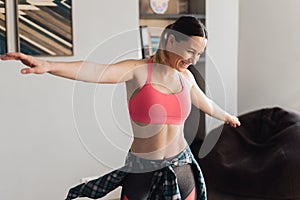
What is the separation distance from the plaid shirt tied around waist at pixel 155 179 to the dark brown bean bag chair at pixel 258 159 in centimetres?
148

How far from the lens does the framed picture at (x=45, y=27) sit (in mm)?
2795

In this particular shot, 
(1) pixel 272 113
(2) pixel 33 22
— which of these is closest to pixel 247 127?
(1) pixel 272 113

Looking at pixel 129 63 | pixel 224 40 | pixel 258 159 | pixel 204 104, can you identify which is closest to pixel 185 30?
pixel 129 63

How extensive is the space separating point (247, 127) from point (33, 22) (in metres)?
1.59

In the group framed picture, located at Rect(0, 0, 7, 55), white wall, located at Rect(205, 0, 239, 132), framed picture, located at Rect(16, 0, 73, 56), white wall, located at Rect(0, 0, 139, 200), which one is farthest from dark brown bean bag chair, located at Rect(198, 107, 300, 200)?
framed picture, located at Rect(0, 0, 7, 55)

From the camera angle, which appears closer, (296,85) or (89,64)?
(89,64)

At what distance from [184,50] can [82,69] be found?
27cm

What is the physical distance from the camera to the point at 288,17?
3625 mm

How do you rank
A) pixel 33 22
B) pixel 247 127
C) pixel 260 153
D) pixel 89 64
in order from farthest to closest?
pixel 247 127
pixel 260 153
pixel 33 22
pixel 89 64

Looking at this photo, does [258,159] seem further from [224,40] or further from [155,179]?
[155,179]

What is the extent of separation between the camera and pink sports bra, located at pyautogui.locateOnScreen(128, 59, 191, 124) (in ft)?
4.04

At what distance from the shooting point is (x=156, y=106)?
1232mm

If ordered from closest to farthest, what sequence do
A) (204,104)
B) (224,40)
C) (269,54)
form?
1. (204,104)
2. (224,40)
3. (269,54)

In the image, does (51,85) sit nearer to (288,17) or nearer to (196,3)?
(196,3)
